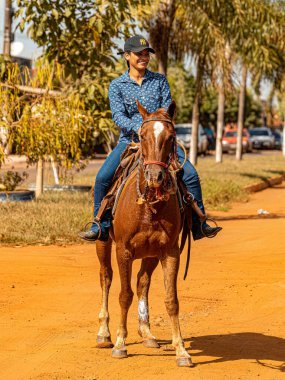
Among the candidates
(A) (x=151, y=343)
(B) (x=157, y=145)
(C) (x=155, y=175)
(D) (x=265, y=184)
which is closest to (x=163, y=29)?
(D) (x=265, y=184)

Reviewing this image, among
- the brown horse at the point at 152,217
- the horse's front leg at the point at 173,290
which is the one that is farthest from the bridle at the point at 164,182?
the horse's front leg at the point at 173,290

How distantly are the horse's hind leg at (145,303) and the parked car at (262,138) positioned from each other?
65062 mm

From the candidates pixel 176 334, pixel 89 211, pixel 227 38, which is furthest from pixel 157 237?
pixel 227 38

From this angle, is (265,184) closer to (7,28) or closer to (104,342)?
(7,28)

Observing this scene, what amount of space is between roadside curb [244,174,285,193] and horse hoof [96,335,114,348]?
18561 millimetres

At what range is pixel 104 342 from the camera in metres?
8.50

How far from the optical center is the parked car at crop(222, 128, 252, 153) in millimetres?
66375

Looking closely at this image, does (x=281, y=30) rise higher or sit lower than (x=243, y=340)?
higher

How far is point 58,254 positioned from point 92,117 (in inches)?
193

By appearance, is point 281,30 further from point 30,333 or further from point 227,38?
point 30,333

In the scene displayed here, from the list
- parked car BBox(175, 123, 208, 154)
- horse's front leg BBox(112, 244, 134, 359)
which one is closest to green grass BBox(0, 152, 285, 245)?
horse's front leg BBox(112, 244, 134, 359)

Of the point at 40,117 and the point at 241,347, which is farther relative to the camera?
the point at 40,117

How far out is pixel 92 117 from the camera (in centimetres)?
1789

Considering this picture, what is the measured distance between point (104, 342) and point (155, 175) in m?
2.07
